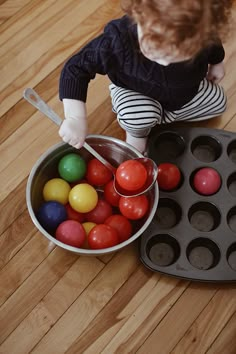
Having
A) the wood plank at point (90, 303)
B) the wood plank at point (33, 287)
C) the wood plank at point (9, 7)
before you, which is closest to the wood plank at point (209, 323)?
the wood plank at point (90, 303)

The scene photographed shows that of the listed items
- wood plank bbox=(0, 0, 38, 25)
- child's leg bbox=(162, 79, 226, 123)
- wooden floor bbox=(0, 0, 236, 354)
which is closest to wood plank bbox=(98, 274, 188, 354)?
wooden floor bbox=(0, 0, 236, 354)

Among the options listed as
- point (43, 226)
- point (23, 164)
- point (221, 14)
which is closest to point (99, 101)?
point (23, 164)

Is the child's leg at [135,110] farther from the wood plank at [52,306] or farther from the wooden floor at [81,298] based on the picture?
the wood plank at [52,306]

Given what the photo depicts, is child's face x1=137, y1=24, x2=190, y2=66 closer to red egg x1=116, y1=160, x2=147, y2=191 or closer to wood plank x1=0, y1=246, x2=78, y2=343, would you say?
red egg x1=116, y1=160, x2=147, y2=191

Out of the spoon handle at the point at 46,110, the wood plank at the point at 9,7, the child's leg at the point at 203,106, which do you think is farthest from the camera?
the wood plank at the point at 9,7

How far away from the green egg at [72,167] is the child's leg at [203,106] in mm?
217

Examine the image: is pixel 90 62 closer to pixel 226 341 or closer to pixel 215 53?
pixel 215 53

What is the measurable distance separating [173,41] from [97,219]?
43 centimetres

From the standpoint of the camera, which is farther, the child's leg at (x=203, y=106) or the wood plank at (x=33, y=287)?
the child's leg at (x=203, y=106)

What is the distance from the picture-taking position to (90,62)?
2.85 feet

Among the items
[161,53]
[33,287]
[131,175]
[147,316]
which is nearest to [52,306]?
[33,287]

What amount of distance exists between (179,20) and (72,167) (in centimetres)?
41

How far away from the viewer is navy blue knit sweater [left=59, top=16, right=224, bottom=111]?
83 centimetres

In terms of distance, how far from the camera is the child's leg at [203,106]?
1.03 metres
